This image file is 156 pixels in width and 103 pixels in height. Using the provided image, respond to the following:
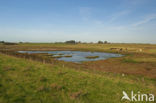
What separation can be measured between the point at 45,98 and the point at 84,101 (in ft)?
8.31

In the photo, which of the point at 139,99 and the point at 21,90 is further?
the point at 139,99

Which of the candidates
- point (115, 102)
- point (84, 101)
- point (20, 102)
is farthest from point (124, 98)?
point (20, 102)

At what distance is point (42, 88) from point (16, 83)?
2340 mm

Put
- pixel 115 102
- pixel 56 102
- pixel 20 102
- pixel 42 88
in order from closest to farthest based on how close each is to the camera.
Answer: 1. pixel 20 102
2. pixel 56 102
3. pixel 115 102
4. pixel 42 88

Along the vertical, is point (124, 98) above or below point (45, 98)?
below

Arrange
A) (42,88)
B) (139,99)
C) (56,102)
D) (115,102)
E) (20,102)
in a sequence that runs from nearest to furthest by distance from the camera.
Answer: (20,102), (56,102), (115,102), (42,88), (139,99)

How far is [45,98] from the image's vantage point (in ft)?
20.5

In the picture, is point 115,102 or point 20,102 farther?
point 115,102

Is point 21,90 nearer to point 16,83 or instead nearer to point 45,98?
point 16,83

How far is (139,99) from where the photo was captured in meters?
8.00

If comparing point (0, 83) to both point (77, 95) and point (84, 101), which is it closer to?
point (77, 95)

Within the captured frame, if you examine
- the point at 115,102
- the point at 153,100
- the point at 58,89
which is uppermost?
the point at 58,89

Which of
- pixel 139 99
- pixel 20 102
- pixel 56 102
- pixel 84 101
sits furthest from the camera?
pixel 139 99

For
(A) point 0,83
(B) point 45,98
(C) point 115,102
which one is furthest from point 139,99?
(A) point 0,83
